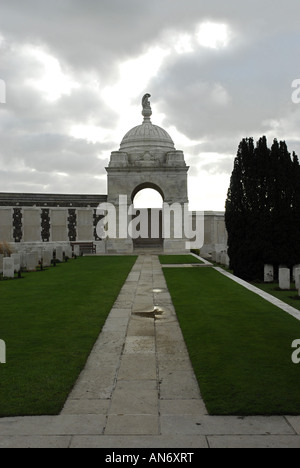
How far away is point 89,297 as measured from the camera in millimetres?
12430

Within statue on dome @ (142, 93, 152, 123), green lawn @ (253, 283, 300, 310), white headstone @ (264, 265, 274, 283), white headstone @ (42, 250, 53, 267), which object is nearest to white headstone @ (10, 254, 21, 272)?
Answer: white headstone @ (42, 250, 53, 267)

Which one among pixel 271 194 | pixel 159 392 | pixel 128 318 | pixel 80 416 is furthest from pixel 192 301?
pixel 271 194

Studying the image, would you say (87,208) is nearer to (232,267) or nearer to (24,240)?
(24,240)

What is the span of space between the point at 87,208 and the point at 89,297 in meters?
31.7

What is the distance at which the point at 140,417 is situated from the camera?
468 cm

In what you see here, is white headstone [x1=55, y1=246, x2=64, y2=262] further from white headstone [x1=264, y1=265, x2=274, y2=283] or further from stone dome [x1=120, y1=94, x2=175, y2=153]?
stone dome [x1=120, y1=94, x2=175, y2=153]

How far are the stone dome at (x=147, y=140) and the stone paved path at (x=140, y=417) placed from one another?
36772 mm

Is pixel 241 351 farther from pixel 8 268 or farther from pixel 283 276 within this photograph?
pixel 8 268

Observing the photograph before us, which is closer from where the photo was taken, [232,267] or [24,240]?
[232,267]

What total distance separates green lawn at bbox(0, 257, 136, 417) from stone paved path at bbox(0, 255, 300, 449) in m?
0.24

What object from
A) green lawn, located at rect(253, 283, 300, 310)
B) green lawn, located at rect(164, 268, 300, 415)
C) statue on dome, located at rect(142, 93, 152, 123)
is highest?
statue on dome, located at rect(142, 93, 152, 123)

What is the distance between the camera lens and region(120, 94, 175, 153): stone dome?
42844mm
